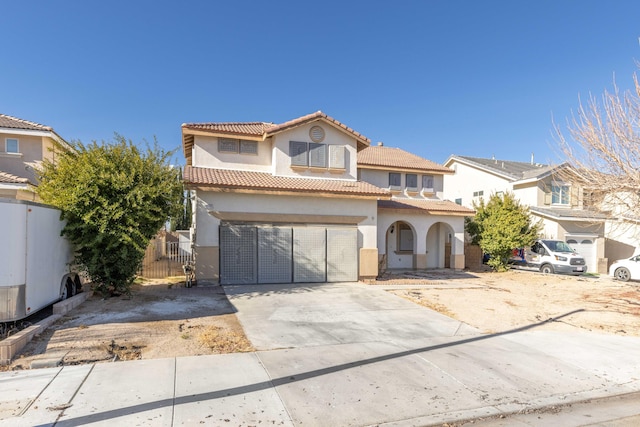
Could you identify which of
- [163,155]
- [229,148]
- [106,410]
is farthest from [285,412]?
[229,148]

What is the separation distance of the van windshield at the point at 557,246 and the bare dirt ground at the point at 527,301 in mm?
3245

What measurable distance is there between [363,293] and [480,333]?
15.4 feet

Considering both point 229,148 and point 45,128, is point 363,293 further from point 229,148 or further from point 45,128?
point 45,128

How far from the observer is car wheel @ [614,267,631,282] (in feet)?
60.3

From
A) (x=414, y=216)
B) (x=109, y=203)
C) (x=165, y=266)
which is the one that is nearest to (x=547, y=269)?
(x=414, y=216)

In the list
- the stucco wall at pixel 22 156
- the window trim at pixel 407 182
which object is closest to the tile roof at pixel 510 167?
the window trim at pixel 407 182

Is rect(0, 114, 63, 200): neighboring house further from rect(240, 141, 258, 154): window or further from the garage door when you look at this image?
the garage door

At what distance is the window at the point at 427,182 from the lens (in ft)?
71.6

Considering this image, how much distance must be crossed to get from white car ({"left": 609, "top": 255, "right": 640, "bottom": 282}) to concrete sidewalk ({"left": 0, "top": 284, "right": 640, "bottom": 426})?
46.1 feet

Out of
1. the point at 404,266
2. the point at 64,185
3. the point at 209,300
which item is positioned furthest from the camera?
the point at 404,266

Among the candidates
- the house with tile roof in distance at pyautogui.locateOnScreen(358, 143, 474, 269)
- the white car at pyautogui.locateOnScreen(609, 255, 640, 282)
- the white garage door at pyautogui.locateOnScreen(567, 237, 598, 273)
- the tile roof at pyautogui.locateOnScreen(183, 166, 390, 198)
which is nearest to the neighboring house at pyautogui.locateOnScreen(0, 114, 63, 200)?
the tile roof at pyautogui.locateOnScreen(183, 166, 390, 198)

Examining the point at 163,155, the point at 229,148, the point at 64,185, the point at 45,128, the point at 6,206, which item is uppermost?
the point at 45,128

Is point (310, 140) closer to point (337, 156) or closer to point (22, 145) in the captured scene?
point (337, 156)

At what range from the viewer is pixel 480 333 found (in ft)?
26.1
